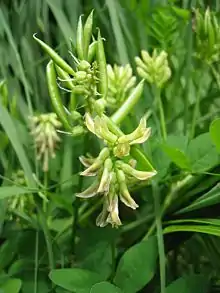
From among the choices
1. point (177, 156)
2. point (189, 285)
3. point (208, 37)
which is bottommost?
point (189, 285)

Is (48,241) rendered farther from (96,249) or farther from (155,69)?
(155,69)

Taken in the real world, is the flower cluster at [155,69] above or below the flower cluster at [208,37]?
below

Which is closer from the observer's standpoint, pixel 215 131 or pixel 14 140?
pixel 215 131

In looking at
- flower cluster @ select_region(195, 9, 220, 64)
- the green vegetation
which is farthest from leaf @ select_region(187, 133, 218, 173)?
flower cluster @ select_region(195, 9, 220, 64)

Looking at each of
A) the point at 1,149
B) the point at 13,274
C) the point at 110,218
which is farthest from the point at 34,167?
the point at 110,218

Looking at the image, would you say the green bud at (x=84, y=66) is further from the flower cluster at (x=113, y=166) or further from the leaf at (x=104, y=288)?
the leaf at (x=104, y=288)

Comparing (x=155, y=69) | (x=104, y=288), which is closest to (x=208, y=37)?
(x=155, y=69)

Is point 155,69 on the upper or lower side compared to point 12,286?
upper

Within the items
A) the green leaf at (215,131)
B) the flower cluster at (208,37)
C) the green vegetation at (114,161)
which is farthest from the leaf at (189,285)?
the flower cluster at (208,37)
